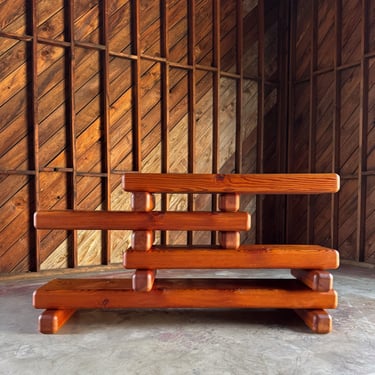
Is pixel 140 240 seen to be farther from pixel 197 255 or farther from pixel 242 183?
pixel 242 183

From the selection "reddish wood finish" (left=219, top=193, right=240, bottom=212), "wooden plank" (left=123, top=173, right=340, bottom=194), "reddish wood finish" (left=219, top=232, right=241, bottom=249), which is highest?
"wooden plank" (left=123, top=173, right=340, bottom=194)

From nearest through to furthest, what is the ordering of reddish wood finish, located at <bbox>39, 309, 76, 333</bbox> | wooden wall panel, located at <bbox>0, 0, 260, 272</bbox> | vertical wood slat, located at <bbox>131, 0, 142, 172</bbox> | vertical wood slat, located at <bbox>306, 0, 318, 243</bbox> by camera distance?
reddish wood finish, located at <bbox>39, 309, 76, 333</bbox>, wooden wall panel, located at <bbox>0, 0, 260, 272</bbox>, vertical wood slat, located at <bbox>131, 0, 142, 172</bbox>, vertical wood slat, located at <bbox>306, 0, 318, 243</bbox>

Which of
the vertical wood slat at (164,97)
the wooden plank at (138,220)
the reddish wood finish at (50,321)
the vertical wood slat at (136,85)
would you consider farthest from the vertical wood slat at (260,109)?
the reddish wood finish at (50,321)

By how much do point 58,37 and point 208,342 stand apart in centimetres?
354

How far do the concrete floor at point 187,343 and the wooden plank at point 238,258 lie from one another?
398mm

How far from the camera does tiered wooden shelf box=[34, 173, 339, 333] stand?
2422 mm

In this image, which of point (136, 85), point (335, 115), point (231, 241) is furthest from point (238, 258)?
point (335, 115)

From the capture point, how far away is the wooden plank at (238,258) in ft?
8.00

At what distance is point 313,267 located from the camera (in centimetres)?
247

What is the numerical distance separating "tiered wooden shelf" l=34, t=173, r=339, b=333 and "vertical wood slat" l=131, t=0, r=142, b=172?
2282 mm

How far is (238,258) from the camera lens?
2451 mm

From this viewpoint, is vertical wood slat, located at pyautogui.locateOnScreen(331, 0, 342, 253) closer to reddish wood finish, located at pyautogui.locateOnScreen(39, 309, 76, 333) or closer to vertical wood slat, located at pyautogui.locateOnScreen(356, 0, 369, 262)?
vertical wood slat, located at pyautogui.locateOnScreen(356, 0, 369, 262)

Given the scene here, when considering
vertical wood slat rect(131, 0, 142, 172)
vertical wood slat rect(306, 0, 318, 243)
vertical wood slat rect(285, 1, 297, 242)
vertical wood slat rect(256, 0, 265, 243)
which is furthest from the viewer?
vertical wood slat rect(285, 1, 297, 242)

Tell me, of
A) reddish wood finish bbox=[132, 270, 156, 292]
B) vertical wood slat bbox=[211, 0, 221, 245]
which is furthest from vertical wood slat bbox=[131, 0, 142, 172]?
reddish wood finish bbox=[132, 270, 156, 292]
